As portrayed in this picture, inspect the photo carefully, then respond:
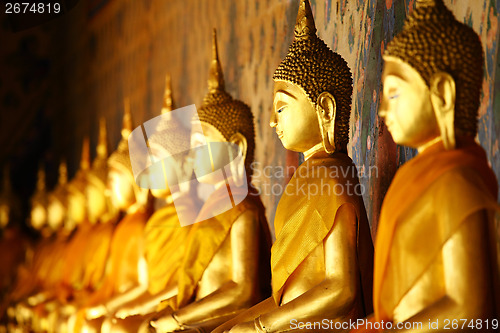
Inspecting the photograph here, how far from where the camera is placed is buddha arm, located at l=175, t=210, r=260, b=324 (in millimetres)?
3174

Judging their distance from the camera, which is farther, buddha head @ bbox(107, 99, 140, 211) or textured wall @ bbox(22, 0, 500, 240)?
buddha head @ bbox(107, 99, 140, 211)

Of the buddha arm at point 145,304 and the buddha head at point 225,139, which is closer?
the buddha head at point 225,139

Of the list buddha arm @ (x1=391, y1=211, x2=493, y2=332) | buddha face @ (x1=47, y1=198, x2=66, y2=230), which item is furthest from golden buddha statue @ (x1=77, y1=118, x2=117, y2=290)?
buddha arm @ (x1=391, y1=211, x2=493, y2=332)

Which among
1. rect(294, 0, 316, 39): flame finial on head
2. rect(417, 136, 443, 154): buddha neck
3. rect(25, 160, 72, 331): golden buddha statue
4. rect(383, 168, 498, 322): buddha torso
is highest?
rect(294, 0, 316, 39): flame finial on head

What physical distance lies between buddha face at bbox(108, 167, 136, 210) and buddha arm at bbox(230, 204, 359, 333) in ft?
8.41

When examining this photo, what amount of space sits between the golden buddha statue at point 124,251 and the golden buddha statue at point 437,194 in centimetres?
250

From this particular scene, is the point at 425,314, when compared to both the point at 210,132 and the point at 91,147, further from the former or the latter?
the point at 91,147

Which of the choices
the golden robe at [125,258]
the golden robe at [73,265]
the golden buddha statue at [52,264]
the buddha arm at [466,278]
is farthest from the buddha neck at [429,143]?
the golden robe at [73,265]

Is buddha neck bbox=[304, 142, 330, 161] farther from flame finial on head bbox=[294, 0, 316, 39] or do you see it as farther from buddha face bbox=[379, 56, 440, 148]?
buddha face bbox=[379, 56, 440, 148]

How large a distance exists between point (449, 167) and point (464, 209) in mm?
133

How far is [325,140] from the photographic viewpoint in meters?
2.77

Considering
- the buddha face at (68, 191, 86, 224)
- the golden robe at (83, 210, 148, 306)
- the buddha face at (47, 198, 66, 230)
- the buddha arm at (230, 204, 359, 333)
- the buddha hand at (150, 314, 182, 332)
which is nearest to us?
the buddha arm at (230, 204, 359, 333)

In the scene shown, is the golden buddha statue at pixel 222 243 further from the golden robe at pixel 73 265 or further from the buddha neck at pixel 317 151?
the golden robe at pixel 73 265

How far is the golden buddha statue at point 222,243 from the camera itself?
126 inches
